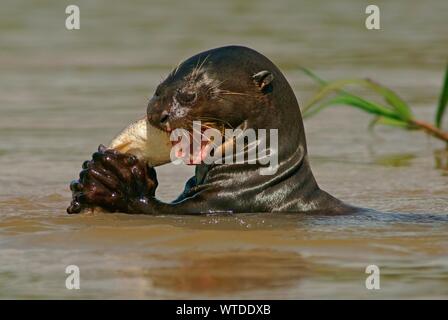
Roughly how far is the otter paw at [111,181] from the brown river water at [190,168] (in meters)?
0.11

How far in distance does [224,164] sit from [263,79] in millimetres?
507

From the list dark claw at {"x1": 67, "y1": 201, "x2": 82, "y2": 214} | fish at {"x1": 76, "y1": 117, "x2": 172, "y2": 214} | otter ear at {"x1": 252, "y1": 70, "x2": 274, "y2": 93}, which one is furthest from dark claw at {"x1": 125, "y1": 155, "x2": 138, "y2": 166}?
otter ear at {"x1": 252, "y1": 70, "x2": 274, "y2": 93}

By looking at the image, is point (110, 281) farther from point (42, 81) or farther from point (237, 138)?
point (42, 81)

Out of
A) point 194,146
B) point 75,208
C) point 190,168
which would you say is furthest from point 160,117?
point 190,168

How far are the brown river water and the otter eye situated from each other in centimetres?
63

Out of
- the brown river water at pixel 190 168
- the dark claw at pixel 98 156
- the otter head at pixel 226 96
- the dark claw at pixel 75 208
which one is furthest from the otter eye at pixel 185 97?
the dark claw at pixel 75 208

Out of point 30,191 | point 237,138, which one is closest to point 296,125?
point 237,138

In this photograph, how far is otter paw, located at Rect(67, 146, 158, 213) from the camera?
7422mm

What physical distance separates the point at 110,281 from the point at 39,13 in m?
11.7

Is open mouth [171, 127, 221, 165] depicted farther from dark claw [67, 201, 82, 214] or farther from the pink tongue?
dark claw [67, 201, 82, 214]

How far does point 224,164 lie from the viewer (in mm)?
7590

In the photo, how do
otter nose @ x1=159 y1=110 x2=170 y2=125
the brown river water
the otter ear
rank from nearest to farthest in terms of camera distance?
1. the brown river water
2. otter nose @ x1=159 y1=110 x2=170 y2=125
3. the otter ear

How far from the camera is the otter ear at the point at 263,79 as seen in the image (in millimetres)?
7521

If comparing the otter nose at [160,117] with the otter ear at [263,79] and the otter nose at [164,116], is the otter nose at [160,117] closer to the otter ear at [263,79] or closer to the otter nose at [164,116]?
the otter nose at [164,116]
